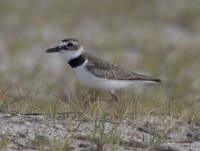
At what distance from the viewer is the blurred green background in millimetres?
9148

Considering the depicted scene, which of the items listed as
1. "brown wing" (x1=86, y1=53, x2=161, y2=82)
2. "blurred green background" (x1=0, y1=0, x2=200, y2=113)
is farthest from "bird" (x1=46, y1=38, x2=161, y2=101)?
"blurred green background" (x1=0, y1=0, x2=200, y2=113)

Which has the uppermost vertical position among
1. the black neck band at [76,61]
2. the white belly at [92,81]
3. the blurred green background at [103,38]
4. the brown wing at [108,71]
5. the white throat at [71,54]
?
the blurred green background at [103,38]

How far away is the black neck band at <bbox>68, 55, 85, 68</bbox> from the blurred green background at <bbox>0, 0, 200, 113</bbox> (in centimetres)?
138

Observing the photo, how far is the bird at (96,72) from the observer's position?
18.5 ft

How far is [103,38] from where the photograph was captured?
11.7 m

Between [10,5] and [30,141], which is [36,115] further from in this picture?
[10,5]

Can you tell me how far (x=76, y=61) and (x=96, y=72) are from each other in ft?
1.06

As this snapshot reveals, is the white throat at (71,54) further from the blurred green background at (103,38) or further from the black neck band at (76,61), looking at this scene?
the blurred green background at (103,38)

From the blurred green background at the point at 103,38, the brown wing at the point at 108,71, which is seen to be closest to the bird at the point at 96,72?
the brown wing at the point at 108,71

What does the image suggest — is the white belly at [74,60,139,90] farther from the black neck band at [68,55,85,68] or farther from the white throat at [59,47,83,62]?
the white throat at [59,47,83,62]

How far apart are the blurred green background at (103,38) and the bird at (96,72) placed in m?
1.29

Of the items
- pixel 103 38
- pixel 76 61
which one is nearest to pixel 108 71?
pixel 76 61

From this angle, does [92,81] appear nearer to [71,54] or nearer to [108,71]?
[108,71]

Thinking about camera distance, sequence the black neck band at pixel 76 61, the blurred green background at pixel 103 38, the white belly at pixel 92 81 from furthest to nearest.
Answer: the blurred green background at pixel 103 38 < the black neck band at pixel 76 61 < the white belly at pixel 92 81
